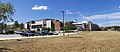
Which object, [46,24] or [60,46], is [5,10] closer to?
[60,46]

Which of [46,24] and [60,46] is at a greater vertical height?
[46,24]

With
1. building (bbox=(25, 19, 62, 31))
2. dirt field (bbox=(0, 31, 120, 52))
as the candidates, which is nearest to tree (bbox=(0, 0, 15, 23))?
dirt field (bbox=(0, 31, 120, 52))

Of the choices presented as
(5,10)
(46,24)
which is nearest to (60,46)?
(5,10)

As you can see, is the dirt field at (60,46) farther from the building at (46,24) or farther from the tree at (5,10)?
the building at (46,24)

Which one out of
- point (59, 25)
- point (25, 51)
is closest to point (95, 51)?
point (25, 51)

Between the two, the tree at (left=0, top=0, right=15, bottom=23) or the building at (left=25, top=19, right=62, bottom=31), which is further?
the building at (left=25, top=19, right=62, bottom=31)

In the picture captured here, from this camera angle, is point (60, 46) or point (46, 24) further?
point (46, 24)

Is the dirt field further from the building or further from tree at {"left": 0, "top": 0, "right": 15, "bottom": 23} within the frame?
the building

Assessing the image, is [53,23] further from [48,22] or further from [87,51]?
[87,51]

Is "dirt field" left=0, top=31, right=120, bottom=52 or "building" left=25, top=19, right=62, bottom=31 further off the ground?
"building" left=25, top=19, right=62, bottom=31

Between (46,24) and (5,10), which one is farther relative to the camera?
(46,24)

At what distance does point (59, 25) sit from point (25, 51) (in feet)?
517

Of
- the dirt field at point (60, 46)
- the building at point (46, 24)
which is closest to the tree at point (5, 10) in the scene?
the dirt field at point (60, 46)

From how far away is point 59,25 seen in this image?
176125 mm
